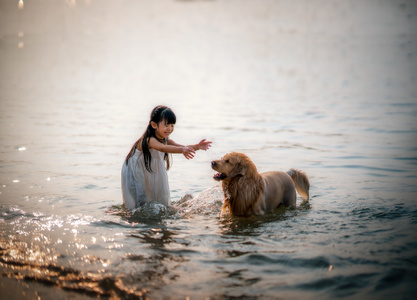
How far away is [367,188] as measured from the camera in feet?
28.6

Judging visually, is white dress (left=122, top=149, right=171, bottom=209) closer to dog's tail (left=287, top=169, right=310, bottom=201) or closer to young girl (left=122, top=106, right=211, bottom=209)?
young girl (left=122, top=106, right=211, bottom=209)

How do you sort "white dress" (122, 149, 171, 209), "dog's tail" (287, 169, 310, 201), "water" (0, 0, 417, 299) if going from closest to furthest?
"water" (0, 0, 417, 299)
"white dress" (122, 149, 171, 209)
"dog's tail" (287, 169, 310, 201)

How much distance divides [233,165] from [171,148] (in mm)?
968

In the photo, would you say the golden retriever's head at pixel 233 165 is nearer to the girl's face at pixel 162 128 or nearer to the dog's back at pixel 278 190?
the dog's back at pixel 278 190

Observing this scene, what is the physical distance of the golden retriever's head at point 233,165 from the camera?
21.7 feet

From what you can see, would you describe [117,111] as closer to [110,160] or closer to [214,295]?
[110,160]

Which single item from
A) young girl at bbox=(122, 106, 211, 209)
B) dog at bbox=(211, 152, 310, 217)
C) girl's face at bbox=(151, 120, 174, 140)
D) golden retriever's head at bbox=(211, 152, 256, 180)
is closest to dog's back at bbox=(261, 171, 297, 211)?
dog at bbox=(211, 152, 310, 217)

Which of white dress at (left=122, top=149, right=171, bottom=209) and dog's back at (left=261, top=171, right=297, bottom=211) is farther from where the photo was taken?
white dress at (left=122, top=149, right=171, bottom=209)

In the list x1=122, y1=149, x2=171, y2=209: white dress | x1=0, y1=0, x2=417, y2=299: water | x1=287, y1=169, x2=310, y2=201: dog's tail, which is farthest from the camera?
x1=287, y1=169, x2=310, y2=201: dog's tail

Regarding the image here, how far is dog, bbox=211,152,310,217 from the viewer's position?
21.8 ft

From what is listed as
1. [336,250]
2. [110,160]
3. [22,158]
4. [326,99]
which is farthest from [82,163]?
[326,99]

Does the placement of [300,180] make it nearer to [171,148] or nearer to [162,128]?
[171,148]

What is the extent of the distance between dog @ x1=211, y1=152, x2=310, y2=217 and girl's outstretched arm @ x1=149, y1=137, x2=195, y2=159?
38cm

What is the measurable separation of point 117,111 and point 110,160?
12.5 meters
